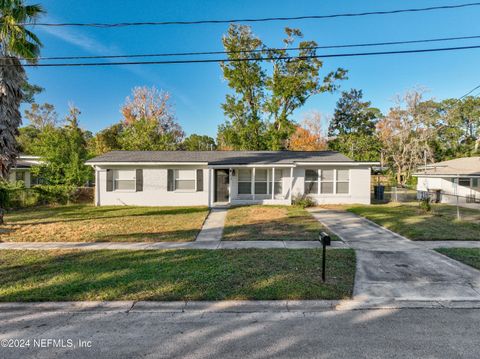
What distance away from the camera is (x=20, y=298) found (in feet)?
14.3

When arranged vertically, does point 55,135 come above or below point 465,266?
above

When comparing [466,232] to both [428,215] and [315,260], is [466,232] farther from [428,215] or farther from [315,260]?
[315,260]

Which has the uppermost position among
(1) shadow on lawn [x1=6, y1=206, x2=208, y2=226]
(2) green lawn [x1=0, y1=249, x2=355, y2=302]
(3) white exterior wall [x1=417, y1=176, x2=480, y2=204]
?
(3) white exterior wall [x1=417, y1=176, x2=480, y2=204]

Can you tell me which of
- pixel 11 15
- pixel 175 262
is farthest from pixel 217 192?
pixel 11 15

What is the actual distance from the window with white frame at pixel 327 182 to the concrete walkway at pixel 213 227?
635 cm

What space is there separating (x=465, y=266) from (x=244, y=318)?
533 centimetres

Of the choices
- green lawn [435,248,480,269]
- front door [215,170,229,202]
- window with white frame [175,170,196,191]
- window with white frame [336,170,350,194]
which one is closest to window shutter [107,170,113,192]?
window with white frame [175,170,196,191]

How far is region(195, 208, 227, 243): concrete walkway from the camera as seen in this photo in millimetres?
8305

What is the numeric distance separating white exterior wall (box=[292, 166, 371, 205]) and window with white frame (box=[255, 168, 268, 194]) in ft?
5.67

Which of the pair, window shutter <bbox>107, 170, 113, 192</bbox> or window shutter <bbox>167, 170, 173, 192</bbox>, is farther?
window shutter <bbox>167, 170, 173, 192</bbox>

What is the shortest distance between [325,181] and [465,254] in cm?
976

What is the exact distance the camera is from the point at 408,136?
117ft

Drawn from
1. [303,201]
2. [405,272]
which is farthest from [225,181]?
[405,272]

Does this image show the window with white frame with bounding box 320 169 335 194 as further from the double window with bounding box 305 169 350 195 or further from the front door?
the front door
